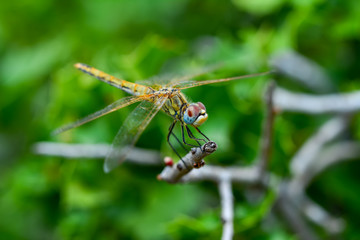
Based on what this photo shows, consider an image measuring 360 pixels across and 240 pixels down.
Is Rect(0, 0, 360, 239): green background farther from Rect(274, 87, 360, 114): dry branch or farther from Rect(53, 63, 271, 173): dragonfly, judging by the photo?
Rect(53, 63, 271, 173): dragonfly

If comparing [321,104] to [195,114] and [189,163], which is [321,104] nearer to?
[195,114]

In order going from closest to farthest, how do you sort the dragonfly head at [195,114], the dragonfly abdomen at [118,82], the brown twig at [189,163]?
the brown twig at [189,163] → the dragonfly head at [195,114] → the dragonfly abdomen at [118,82]

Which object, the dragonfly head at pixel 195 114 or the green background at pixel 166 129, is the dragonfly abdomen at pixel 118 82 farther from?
the dragonfly head at pixel 195 114

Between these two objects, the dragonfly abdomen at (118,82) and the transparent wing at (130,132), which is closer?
the transparent wing at (130,132)

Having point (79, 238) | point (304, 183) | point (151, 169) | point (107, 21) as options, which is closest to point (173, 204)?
point (151, 169)

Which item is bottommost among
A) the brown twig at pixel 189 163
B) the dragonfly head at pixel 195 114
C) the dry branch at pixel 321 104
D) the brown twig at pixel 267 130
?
the brown twig at pixel 189 163

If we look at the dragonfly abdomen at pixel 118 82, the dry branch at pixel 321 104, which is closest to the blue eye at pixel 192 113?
the dragonfly abdomen at pixel 118 82
